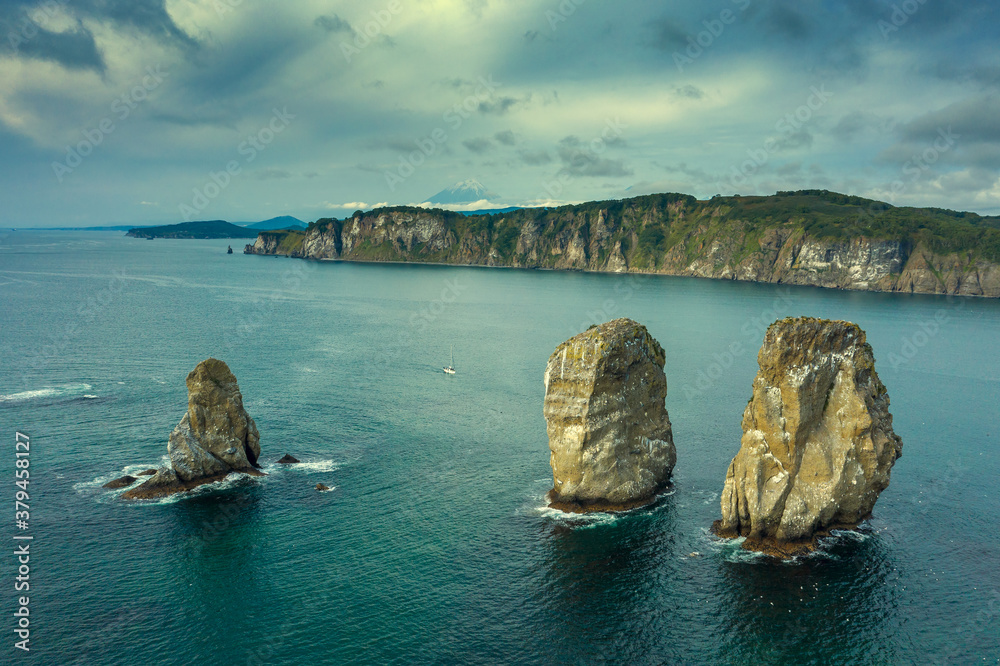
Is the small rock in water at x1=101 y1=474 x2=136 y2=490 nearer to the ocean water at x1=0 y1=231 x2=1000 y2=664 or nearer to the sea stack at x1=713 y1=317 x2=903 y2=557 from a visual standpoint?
the ocean water at x1=0 y1=231 x2=1000 y2=664

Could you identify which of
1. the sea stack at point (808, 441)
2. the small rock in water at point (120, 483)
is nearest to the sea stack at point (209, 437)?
the small rock in water at point (120, 483)

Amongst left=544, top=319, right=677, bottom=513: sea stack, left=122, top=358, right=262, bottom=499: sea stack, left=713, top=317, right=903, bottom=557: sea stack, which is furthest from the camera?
left=122, top=358, right=262, bottom=499: sea stack

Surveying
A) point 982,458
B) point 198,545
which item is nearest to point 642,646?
point 198,545

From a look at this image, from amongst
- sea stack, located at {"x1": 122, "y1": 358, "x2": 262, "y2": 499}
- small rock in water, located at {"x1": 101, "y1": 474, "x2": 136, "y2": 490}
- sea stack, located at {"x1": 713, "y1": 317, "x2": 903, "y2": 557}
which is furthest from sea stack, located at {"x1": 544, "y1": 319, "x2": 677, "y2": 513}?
small rock in water, located at {"x1": 101, "y1": 474, "x2": 136, "y2": 490}

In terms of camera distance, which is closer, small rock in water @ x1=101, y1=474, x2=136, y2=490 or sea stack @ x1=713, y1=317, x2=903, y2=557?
sea stack @ x1=713, y1=317, x2=903, y2=557

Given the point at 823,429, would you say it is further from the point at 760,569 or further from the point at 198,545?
the point at 198,545

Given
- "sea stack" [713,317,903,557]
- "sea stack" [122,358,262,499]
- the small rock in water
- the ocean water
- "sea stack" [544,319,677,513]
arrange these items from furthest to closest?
"sea stack" [122,358,262,499] → the small rock in water → "sea stack" [544,319,677,513] → "sea stack" [713,317,903,557] → the ocean water

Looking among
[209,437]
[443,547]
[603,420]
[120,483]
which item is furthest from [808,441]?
[120,483]

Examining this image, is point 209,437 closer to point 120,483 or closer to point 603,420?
point 120,483

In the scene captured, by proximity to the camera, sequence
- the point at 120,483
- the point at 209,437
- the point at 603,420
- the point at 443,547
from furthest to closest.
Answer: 1. the point at 209,437
2. the point at 120,483
3. the point at 603,420
4. the point at 443,547
